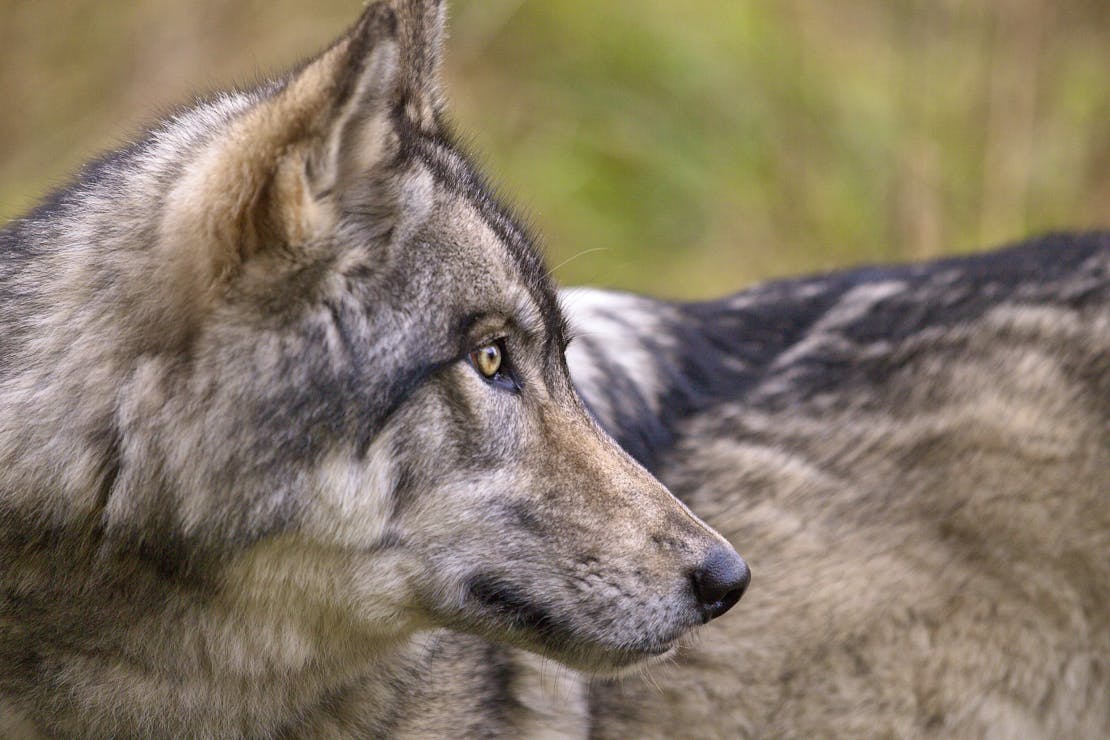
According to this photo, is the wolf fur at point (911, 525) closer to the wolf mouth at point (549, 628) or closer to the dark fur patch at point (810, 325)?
the dark fur patch at point (810, 325)

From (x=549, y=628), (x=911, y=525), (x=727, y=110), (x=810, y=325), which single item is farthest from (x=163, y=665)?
(x=727, y=110)

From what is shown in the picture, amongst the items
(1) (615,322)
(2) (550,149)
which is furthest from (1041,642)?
(2) (550,149)

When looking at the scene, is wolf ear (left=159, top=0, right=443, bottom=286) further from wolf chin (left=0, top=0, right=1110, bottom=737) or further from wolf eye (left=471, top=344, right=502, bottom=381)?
wolf eye (left=471, top=344, right=502, bottom=381)

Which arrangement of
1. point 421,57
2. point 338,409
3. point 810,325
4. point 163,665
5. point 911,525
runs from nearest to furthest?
point 338,409, point 163,665, point 421,57, point 911,525, point 810,325

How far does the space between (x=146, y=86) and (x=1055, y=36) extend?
187 inches

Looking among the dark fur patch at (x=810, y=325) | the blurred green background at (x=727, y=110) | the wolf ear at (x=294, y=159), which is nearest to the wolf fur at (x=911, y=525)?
the dark fur patch at (x=810, y=325)

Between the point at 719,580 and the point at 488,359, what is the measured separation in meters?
0.62

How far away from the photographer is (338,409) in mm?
2400

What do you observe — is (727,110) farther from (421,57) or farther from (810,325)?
(421,57)

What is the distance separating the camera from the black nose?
8.39ft

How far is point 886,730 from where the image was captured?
3373mm

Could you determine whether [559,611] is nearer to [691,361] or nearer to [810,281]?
[691,361]

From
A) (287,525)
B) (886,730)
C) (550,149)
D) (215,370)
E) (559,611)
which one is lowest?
(886,730)

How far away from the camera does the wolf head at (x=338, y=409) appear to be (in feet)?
7.72
